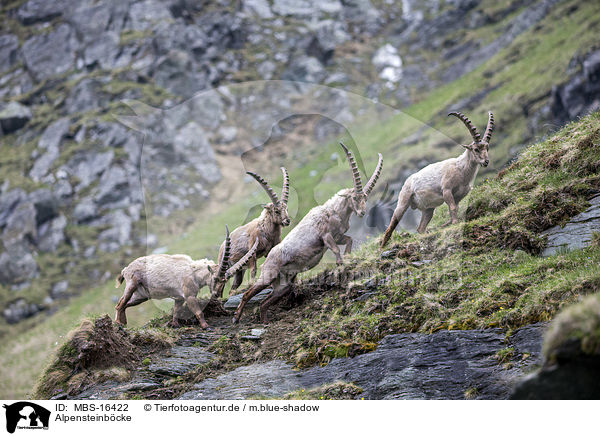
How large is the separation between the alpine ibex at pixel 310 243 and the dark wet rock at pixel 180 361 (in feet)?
7.06

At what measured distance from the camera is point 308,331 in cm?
1372

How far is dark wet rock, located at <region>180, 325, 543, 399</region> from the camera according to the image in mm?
9430

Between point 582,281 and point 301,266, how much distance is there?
26.7 feet

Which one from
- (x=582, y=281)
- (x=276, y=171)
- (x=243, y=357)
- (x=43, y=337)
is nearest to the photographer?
(x=582, y=281)

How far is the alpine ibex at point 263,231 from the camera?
57.4 feet

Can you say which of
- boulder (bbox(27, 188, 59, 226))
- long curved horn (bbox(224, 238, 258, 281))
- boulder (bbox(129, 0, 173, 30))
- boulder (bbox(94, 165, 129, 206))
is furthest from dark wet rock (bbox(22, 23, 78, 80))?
long curved horn (bbox(224, 238, 258, 281))

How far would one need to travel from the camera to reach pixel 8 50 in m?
93.6

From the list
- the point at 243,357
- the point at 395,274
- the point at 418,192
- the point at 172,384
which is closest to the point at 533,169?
the point at 418,192

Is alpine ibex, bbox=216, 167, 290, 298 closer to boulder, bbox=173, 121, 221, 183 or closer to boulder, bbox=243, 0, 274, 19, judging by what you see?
boulder, bbox=173, 121, 221, 183

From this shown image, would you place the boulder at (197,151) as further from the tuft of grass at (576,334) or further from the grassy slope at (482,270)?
the tuft of grass at (576,334)
